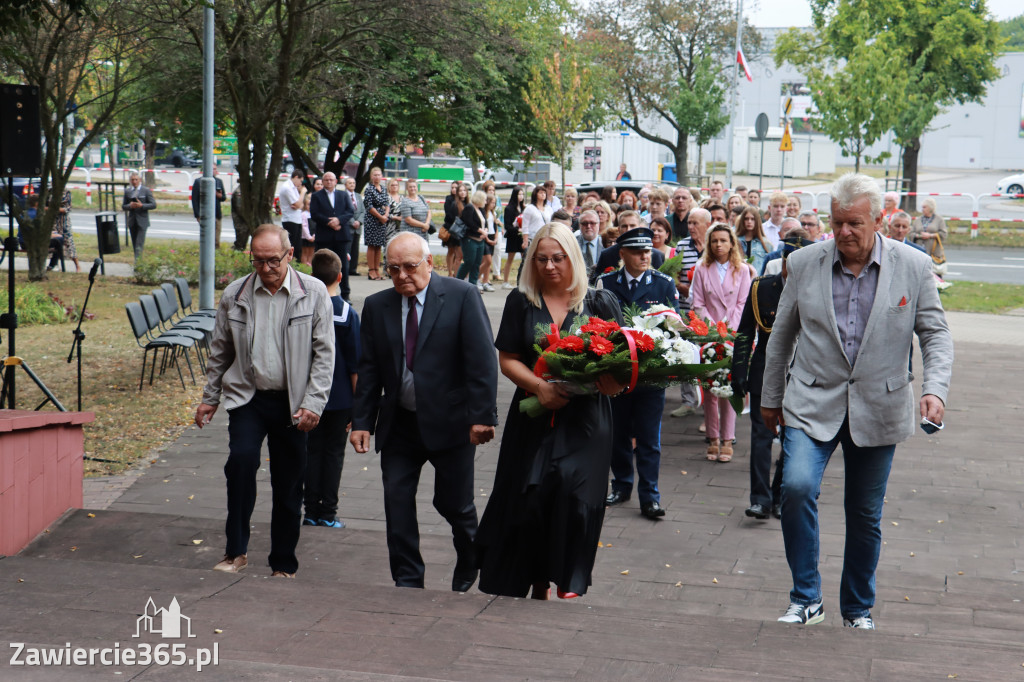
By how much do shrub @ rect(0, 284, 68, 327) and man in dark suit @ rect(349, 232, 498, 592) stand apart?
10.9 metres

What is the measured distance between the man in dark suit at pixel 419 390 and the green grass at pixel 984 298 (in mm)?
14529

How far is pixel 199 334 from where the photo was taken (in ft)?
38.1

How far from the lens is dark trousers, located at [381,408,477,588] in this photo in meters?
5.34

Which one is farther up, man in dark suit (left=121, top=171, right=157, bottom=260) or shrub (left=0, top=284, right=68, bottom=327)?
man in dark suit (left=121, top=171, right=157, bottom=260)

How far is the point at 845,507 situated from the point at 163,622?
2.85 m

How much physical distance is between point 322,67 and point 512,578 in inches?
582

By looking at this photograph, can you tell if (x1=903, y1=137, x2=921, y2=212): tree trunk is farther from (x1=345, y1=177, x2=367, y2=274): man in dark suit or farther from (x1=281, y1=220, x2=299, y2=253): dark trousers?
(x1=281, y1=220, x2=299, y2=253): dark trousers

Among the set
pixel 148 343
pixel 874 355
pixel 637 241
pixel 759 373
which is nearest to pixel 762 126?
pixel 148 343

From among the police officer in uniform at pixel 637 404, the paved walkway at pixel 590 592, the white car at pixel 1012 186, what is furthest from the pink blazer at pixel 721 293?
the white car at pixel 1012 186

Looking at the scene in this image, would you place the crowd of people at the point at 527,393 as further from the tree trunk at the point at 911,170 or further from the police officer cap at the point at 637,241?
the tree trunk at the point at 911,170

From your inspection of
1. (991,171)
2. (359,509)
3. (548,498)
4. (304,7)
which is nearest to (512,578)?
(548,498)

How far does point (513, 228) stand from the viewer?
19453 mm

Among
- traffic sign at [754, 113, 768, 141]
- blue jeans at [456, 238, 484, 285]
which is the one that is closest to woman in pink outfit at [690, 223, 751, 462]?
blue jeans at [456, 238, 484, 285]

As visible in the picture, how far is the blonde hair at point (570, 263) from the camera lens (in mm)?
4910
